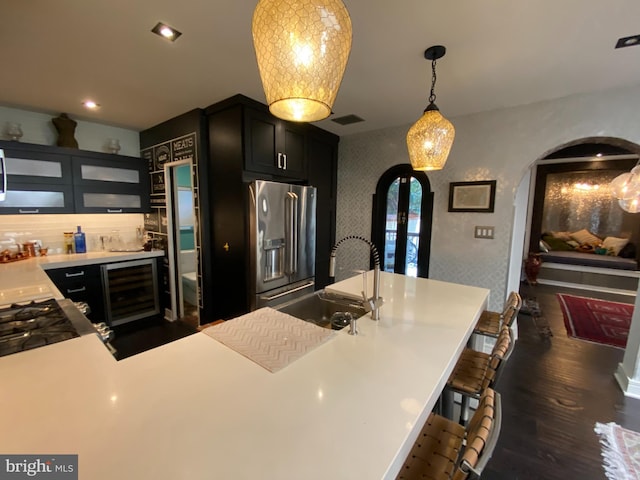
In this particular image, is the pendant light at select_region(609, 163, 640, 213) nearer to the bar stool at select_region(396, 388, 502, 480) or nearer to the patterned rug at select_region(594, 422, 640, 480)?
the patterned rug at select_region(594, 422, 640, 480)

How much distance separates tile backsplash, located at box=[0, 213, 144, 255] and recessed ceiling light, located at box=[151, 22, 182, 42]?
2.82m

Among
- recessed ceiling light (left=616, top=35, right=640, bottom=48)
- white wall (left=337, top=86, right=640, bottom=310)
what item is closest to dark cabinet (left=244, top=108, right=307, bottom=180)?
white wall (left=337, top=86, right=640, bottom=310)

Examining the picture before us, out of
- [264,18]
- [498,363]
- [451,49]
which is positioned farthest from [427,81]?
[498,363]

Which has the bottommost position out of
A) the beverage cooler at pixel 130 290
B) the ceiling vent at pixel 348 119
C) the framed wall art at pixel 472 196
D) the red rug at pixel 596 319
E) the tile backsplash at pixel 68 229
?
the red rug at pixel 596 319

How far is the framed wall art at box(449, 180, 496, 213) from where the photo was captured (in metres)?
2.84

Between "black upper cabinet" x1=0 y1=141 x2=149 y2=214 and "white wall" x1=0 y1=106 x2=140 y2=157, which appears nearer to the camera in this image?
"black upper cabinet" x1=0 y1=141 x2=149 y2=214

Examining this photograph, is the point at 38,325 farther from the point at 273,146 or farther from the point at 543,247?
the point at 543,247

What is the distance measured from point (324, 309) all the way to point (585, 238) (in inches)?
279

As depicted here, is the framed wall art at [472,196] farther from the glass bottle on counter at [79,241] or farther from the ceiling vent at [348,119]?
the glass bottle on counter at [79,241]

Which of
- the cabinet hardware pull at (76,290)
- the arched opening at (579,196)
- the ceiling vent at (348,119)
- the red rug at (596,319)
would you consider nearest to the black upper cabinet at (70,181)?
the cabinet hardware pull at (76,290)

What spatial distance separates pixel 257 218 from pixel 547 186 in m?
6.97

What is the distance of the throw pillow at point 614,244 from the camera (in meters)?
5.53

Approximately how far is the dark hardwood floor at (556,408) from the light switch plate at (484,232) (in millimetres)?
1259

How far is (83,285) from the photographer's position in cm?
291
